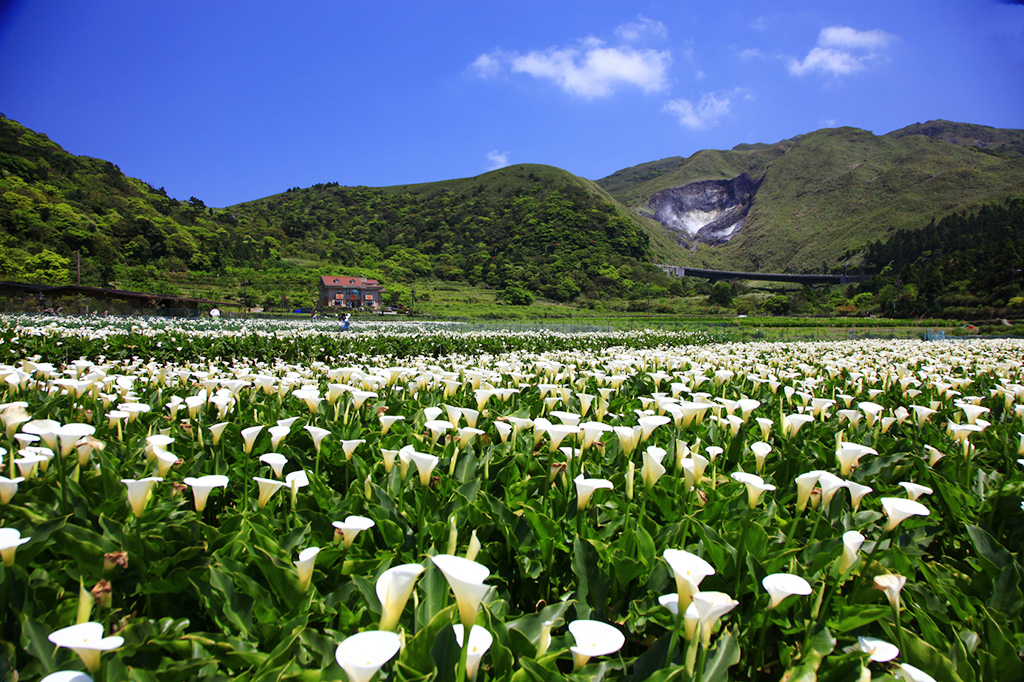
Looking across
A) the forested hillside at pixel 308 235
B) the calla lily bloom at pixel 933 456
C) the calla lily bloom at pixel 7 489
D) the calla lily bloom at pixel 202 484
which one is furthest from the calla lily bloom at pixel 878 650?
the forested hillside at pixel 308 235

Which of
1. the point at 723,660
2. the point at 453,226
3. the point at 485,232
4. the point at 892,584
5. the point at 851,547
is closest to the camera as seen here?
the point at 723,660

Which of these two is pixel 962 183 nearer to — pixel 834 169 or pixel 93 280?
pixel 834 169

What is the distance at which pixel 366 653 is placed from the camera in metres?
0.94

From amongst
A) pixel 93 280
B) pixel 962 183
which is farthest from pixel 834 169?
pixel 93 280

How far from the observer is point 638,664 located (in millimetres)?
1192

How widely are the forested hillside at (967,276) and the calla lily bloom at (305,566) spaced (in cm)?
6026

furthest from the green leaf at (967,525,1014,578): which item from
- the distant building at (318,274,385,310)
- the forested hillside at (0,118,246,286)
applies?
the forested hillside at (0,118,246,286)

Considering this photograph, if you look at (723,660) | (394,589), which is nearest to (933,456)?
(723,660)

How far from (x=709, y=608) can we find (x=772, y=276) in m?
130

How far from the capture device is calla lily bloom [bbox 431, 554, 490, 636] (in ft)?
3.33

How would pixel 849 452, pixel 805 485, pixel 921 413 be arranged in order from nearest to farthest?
pixel 805 485 → pixel 849 452 → pixel 921 413

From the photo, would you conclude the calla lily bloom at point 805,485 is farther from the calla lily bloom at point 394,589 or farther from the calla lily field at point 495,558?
the calla lily bloom at point 394,589

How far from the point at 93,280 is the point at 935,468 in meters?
81.3

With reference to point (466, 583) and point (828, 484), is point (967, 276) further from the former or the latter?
point (466, 583)
